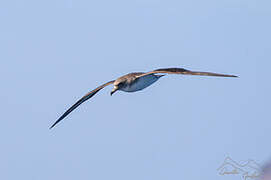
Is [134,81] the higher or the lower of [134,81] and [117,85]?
the higher

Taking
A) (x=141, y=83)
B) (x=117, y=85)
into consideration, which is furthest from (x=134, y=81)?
(x=117, y=85)

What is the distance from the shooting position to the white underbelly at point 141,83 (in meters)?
17.6

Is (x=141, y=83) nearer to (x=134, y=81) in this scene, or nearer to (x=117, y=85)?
(x=134, y=81)

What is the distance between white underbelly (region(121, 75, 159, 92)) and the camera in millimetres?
17578

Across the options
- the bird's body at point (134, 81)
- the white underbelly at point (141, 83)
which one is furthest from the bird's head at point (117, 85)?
the white underbelly at point (141, 83)

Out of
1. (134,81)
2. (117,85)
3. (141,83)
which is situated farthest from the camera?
(141,83)

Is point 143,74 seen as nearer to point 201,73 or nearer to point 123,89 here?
point 123,89

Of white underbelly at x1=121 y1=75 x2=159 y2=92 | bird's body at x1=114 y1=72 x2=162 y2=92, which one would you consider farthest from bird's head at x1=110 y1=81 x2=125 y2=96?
white underbelly at x1=121 y1=75 x2=159 y2=92

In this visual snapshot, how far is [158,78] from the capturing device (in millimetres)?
18547

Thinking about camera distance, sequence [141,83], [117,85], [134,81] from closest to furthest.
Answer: [134,81] < [117,85] < [141,83]

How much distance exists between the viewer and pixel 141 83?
17.8 meters

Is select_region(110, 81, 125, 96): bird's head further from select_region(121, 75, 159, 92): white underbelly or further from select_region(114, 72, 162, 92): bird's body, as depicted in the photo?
select_region(121, 75, 159, 92): white underbelly

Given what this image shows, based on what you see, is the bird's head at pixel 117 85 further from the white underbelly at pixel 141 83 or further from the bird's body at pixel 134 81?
the white underbelly at pixel 141 83

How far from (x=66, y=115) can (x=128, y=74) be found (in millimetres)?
5431
